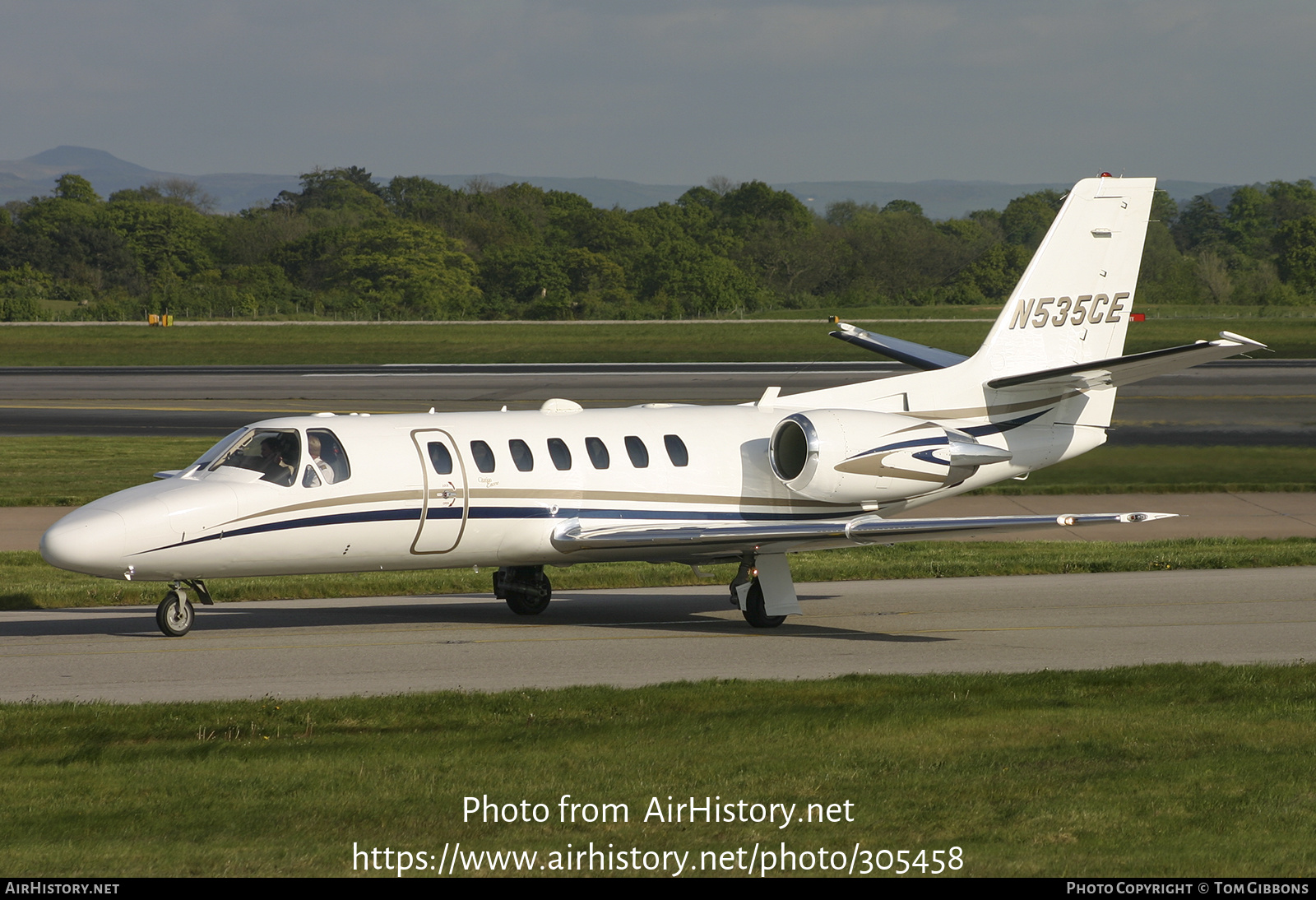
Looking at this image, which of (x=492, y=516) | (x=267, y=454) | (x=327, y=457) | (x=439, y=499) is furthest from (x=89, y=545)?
(x=492, y=516)

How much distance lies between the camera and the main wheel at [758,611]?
18578mm

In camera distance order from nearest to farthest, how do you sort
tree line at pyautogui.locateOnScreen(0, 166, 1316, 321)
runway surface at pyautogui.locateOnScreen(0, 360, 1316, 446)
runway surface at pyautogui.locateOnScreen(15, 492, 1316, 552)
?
1. runway surface at pyautogui.locateOnScreen(15, 492, 1316, 552)
2. runway surface at pyautogui.locateOnScreen(0, 360, 1316, 446)
3. tree line at pyautogui.locateOnScreen(0, 166, 1316, 321)

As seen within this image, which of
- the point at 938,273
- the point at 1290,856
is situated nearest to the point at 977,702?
the point at 1290,856

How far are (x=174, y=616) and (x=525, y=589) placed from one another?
4.75 meters

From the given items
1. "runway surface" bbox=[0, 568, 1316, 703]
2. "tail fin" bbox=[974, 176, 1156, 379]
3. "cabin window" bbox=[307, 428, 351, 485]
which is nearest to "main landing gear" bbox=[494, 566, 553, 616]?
"runway surface" bbox=[0, 568, 1316, 703]

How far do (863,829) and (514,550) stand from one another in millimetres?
9699

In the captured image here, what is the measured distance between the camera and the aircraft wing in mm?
16922

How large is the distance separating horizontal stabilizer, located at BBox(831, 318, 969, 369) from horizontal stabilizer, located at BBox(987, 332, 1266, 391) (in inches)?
80.7

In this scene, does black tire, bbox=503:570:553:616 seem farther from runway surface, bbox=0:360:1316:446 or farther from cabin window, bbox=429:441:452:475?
runway surface, bbox=0:360:1316:446

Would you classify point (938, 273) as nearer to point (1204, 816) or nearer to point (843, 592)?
point (843, 592)

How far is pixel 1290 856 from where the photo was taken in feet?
28.0

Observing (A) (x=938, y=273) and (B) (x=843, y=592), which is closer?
(B) (x=843, y=592)

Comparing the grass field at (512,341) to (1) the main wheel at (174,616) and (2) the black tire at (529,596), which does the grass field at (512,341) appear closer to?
(2) the black tire at (529,596)

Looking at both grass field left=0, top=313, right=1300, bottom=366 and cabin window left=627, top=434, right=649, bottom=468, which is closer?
cabin window left=627, top=434, right=649, bottom=468
